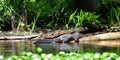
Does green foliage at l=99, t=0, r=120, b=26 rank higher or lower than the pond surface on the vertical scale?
lower

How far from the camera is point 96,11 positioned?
2161 centimetres

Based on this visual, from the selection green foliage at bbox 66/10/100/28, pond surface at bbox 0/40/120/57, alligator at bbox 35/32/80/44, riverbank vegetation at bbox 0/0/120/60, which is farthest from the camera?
riverbank vegetation at bbox 0/0/120/60

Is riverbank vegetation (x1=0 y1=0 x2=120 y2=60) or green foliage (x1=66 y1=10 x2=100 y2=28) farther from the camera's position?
riverbank vegetation (x1=0 y1=0 x2=120 y2=60)

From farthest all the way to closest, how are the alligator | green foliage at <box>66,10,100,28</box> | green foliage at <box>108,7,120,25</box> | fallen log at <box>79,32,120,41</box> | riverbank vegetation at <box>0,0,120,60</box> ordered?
green foliage at <box>108,7,120,25</box>
riverbank vegetation at <box>0,0,120,60</box>
green foliage at <box>66,10,100,28</box>
fallen log at <box>79,32,120,41</box>
the alligator

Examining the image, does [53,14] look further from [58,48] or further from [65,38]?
[58,48]

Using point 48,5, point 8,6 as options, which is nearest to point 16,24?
point 8,6

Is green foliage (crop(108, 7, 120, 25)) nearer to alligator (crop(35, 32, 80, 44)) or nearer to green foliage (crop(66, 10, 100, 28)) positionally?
green foliage (crop(66, 10, 100, 28))

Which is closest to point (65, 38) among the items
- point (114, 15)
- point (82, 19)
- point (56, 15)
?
point (82, 19)

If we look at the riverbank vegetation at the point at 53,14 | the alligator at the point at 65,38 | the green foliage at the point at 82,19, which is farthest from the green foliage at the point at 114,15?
the alligator at the point at 65,38

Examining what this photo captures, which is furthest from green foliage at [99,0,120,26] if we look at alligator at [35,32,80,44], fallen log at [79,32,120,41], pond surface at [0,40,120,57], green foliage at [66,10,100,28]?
pond surface at [0,40,120,57]

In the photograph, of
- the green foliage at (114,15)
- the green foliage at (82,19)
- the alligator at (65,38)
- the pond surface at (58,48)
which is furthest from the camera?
the green foliage at (114,15)

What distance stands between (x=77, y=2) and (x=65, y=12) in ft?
3.70

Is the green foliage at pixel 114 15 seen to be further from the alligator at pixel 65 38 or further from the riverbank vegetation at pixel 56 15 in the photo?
the alligator at pixel 65 38

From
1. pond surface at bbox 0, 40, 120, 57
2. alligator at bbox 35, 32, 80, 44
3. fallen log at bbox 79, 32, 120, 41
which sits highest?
pond surface at bbox 0, 40, 120, 57
